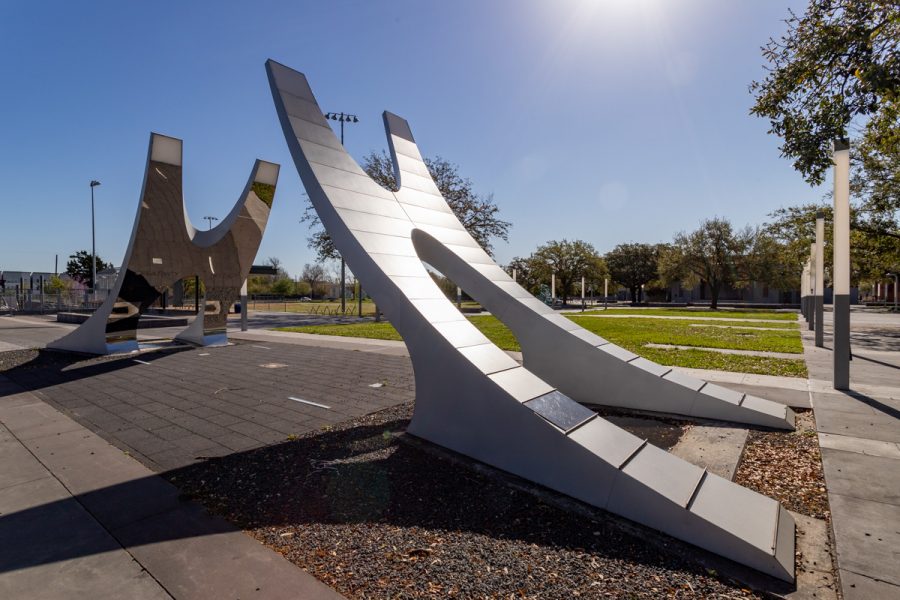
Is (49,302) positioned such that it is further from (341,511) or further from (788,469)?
(788,469)

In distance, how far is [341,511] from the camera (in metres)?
3.88

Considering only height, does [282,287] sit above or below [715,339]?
above

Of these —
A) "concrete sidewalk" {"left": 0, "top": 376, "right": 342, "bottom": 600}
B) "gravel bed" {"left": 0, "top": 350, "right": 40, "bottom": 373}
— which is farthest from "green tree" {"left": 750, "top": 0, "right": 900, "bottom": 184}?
"gravel bed" {"left": 0, "top": 350, "right": 40, "bottom": 373}

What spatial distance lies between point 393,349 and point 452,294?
26461 millimetres

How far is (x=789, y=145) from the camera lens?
7367 millimetres

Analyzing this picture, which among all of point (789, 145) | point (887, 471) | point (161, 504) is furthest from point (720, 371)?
point (161, 504)

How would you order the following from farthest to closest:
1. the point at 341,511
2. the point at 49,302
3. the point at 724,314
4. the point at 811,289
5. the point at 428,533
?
1. the point at 49,302
2. the point at 724,314
3. the point at 811,289
4. the point at 341,511
5. the point at 428,533

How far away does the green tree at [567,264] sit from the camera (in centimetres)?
5403

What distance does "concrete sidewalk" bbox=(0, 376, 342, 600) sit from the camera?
9.43ft

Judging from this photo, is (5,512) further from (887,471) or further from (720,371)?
(720,371)

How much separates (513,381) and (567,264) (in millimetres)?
51961

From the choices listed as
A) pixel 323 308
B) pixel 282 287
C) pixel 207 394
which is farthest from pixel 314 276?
pixel 207 394

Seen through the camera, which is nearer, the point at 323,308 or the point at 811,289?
the point at 811,289

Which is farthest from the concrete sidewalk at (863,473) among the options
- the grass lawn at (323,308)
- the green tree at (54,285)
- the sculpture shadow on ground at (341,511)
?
the green tree at (54,285)
